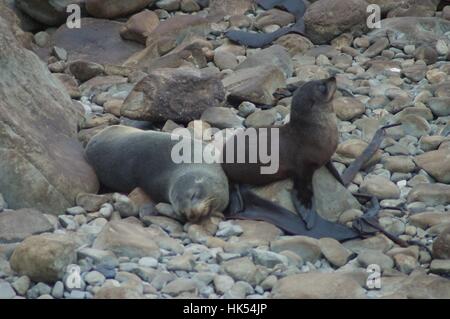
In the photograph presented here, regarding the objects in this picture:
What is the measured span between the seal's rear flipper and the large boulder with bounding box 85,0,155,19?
149 inches

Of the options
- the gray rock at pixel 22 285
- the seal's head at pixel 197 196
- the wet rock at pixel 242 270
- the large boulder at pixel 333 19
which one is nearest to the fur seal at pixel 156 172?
the seal's head at pixel 197 196

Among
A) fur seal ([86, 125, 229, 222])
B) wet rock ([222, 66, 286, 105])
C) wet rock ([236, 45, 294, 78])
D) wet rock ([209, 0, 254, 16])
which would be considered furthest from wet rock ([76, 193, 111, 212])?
wet rock ([209, 0, 254, 16])

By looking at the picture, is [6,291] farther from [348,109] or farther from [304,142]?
[348,109]

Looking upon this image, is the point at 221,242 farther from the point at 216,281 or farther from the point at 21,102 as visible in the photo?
the point at 21,102

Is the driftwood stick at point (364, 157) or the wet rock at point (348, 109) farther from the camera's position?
the wet rock at point (348, 109)

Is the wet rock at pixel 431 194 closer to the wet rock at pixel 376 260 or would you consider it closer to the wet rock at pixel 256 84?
the wet rock at pixel 376 260

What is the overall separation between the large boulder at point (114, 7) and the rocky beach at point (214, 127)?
0.01m

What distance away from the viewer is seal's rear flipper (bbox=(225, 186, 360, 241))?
5.38 m

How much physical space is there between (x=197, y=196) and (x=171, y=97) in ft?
4.75

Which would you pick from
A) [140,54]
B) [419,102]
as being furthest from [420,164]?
[140,54]

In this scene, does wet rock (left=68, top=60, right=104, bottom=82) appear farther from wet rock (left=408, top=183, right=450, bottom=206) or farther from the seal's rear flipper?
wet rock (left=408, top=183, right=450, bottom=206)

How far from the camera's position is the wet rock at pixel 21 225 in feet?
16.6

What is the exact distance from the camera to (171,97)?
22.4 feet

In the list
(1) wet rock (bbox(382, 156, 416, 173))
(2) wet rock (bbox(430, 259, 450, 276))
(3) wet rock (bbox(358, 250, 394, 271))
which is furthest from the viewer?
(1) wet rock (bbox(382, 156, 416, 173))
